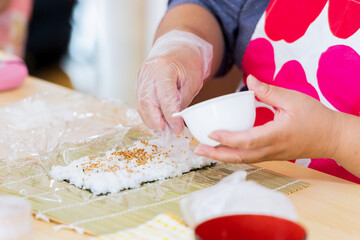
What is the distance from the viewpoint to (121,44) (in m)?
3.54

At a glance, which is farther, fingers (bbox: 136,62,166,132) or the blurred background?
the blurred background

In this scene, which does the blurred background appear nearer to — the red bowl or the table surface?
the table surface

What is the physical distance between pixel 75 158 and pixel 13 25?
1.87 m

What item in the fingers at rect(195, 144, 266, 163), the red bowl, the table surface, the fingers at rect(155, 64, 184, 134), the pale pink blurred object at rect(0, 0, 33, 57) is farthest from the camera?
the pale pink blurred object at rect(0, 0, 33, 57)

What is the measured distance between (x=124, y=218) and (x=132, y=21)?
284cm

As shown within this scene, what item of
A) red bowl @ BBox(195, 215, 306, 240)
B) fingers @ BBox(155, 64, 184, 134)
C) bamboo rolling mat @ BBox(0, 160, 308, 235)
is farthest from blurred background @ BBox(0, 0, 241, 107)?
red bowl @ BBox(195, 215, 306, 240)

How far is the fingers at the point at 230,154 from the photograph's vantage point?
882 millimetres

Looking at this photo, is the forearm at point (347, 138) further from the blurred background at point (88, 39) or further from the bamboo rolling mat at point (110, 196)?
the blurred background at point (88, 39)

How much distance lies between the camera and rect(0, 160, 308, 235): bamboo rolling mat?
0.79 meters

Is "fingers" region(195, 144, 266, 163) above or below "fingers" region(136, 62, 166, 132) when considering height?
above

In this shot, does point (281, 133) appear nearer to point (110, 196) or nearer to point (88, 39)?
point (110, 196)

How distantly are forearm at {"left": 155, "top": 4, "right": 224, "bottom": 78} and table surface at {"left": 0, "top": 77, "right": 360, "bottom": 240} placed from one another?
1.35 feet

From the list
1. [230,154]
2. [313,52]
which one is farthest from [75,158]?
[313,52]

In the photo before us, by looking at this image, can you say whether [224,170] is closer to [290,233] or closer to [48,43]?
[290,233]
